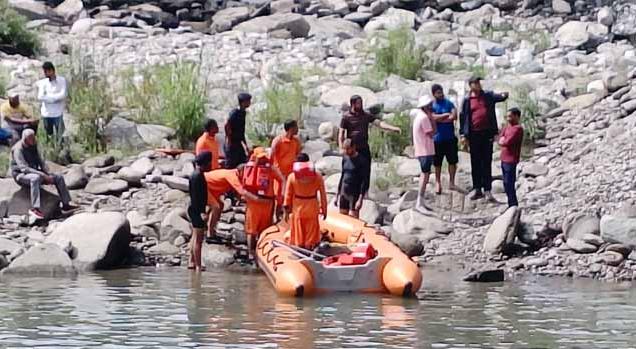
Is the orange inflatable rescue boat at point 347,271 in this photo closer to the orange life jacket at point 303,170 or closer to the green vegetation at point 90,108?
the orange life jacket at point 303,170

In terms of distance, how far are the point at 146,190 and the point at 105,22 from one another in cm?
1354

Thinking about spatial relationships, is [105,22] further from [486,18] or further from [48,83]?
[48,83]

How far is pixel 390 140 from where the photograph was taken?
2298 centimetres

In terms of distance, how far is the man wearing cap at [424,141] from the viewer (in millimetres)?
19844

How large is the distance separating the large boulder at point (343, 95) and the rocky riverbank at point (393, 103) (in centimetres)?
4

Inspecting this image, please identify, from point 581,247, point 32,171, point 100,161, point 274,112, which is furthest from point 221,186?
point 274,112

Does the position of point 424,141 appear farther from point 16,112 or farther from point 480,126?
point 16,112

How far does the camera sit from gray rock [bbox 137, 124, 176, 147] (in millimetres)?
23094

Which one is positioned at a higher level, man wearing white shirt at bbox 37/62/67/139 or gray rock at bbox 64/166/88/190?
man wearing white shirt at bbox 37/62/67/139

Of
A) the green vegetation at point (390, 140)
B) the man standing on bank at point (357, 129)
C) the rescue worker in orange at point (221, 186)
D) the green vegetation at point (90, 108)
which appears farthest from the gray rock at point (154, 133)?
the man standing on bank at point (357, 129)

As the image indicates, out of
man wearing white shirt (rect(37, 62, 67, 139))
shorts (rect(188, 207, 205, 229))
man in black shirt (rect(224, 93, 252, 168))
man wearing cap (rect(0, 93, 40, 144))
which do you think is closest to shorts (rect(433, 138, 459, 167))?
man in black shirt (rect(224, 93, 252, 168))

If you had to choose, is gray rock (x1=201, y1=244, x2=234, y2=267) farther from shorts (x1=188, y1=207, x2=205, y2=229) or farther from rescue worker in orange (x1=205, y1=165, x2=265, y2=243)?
shorts (x1=188, y1=207, x2=205, y2=229)

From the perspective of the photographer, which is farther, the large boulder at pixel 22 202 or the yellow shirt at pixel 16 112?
the yellow shirt at pixel 16 112

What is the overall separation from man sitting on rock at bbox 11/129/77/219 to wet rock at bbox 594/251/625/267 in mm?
7280
